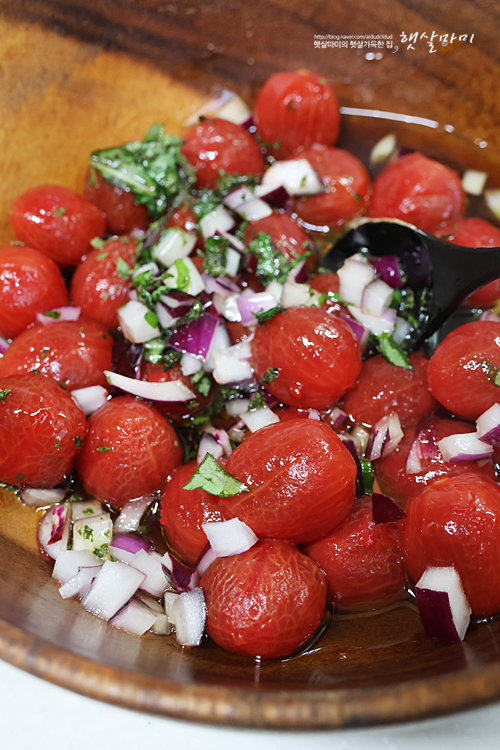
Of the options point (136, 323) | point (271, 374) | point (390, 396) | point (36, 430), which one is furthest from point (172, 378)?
point (390, 396)

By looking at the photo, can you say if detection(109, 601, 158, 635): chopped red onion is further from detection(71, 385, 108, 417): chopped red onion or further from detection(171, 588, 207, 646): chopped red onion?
detection(71, 385, 108, 417): chopped red onion

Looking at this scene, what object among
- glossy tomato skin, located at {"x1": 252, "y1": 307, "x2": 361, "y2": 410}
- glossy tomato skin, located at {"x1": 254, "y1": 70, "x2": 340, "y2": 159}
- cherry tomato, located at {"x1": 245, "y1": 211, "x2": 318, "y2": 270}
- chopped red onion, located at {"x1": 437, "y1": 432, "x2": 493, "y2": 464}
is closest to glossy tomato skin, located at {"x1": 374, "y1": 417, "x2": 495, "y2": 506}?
chopped red onion, located at {"x1": 437, "y1": 432, "x2": 493, "y2": 464}

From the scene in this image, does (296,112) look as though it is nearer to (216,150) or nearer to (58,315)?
(216,150)

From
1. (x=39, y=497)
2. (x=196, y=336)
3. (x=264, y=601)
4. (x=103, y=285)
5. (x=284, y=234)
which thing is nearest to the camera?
(x=264, y=601)

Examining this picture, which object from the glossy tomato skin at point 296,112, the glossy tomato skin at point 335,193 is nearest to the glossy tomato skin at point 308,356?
the glossy tomato skin at point 335,193

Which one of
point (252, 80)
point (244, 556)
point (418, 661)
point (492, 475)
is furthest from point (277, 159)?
point (418, 661)

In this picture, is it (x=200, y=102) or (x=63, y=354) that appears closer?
(x=63, y=354)
